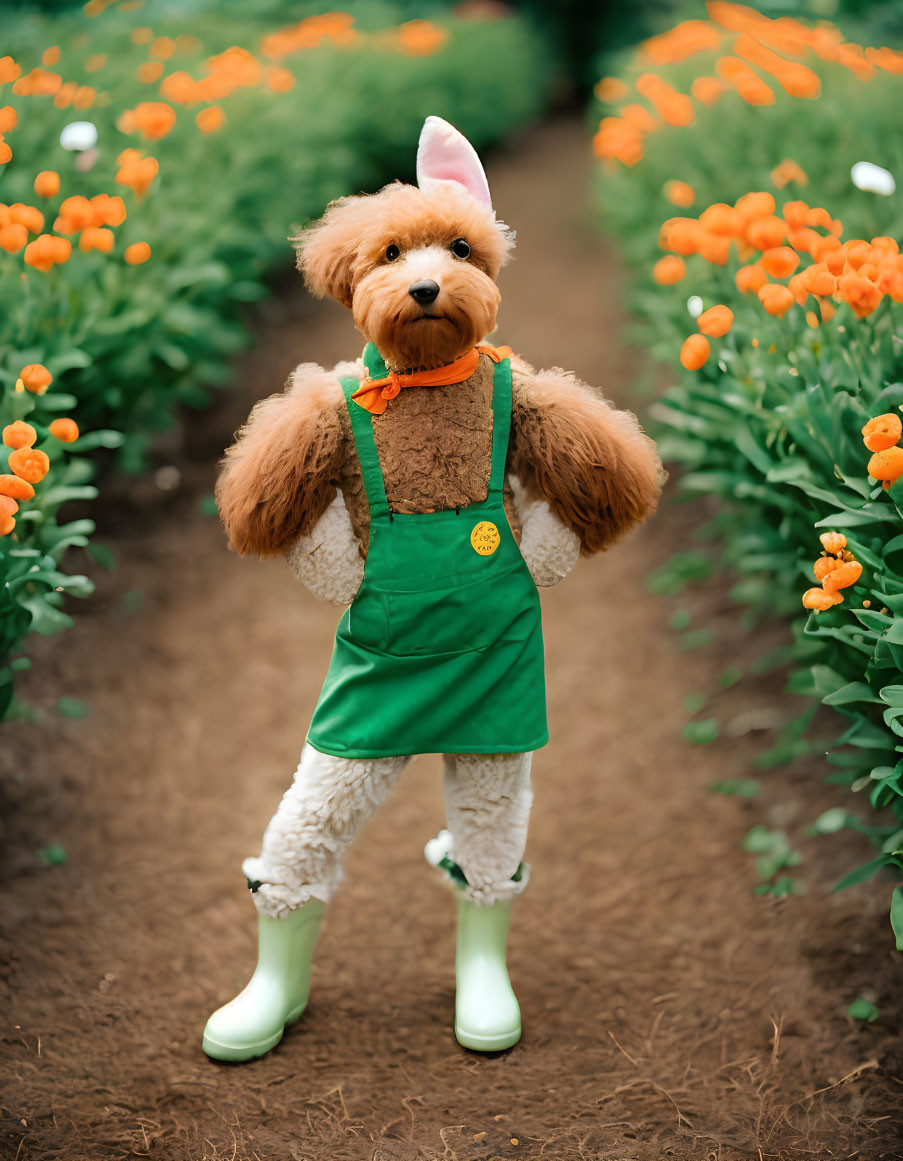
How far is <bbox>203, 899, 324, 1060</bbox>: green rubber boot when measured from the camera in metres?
1.95

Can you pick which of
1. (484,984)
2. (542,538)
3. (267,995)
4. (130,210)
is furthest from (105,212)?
(484,984)

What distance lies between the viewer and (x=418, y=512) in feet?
5.73

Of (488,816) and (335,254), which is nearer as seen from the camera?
(335,254)

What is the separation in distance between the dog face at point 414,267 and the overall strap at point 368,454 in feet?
0.32

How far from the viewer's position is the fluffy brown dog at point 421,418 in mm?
1618

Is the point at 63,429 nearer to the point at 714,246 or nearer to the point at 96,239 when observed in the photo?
the point at 96,239

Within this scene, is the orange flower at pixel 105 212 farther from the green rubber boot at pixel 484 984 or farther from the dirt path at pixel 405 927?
the green rubber boot at pixel 484 984

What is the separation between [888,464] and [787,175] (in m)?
1.83

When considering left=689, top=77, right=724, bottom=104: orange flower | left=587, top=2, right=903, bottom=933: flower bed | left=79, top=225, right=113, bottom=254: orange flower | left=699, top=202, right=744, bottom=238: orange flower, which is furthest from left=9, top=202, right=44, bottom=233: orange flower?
left=689, top=77, right=724, bottom=104: orange flower

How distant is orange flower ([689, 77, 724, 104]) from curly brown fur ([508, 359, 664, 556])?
3.06m

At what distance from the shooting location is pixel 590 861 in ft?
8.66

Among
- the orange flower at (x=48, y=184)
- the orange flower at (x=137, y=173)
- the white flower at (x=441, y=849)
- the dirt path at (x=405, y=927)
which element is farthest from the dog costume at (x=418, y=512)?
the orange flower at (x=137, y=173)

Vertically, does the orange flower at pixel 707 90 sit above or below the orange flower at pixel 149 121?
below

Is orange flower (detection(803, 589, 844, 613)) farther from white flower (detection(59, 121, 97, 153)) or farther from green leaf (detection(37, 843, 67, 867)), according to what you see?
white flower (detection(59, 121, 97, 153))
